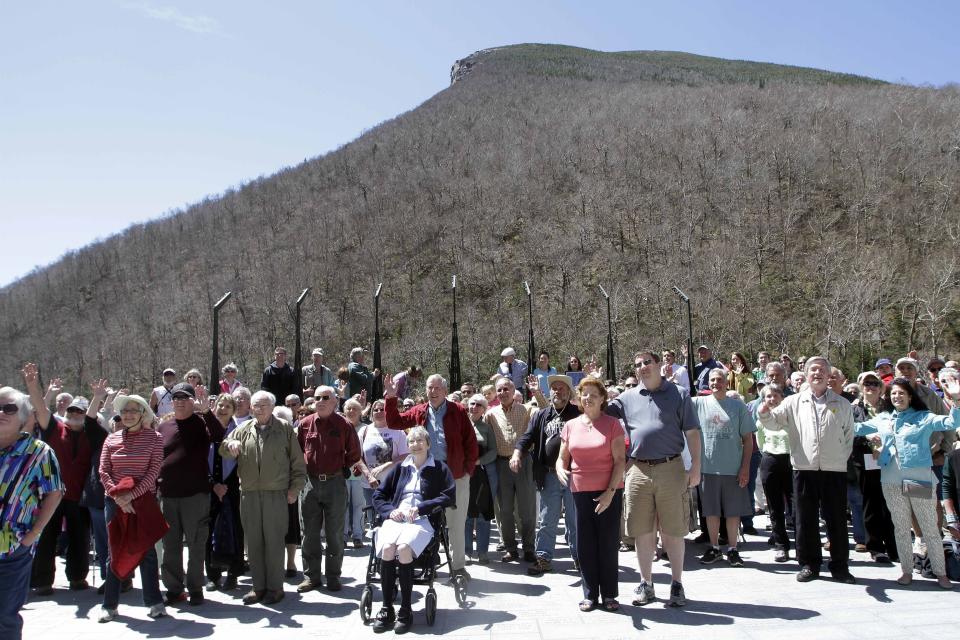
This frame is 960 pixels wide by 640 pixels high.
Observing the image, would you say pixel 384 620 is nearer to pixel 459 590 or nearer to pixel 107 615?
pixel 459 590

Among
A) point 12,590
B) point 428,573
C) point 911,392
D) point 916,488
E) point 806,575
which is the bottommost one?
point 806,575

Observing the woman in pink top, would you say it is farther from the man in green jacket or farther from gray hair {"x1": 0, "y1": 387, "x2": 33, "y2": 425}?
gray hair {"x1": 0, "y1": 387, "x2": 33, "y2": 425}

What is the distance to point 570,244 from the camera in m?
56.8

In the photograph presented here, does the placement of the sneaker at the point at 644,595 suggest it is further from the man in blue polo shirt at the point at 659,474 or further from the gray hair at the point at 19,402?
the gray hair at the point at 19,402

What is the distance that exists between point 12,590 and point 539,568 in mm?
4610

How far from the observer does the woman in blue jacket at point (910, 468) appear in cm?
580

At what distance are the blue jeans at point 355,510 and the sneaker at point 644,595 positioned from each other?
426 cm

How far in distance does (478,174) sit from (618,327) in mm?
35034

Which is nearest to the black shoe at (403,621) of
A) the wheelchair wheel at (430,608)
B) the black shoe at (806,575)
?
the wheelchair wheel at (430,608)

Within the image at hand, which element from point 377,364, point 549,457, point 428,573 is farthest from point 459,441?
point 377,364

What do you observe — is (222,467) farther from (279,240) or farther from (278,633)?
(279,240)

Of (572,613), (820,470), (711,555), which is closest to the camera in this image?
(572,613)

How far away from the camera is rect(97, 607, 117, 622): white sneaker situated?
5.58 meters

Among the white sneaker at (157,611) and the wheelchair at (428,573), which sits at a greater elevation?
the wheelchair at (428,573)
